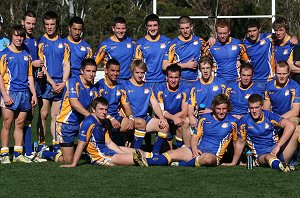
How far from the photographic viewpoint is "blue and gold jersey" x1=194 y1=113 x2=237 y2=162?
9.67 metres

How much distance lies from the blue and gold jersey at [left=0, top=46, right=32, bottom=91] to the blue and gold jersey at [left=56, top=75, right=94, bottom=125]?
61cm

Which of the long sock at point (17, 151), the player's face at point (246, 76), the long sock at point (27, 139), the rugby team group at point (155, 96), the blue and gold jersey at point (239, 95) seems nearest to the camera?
the rugby team group at point (155, 96)

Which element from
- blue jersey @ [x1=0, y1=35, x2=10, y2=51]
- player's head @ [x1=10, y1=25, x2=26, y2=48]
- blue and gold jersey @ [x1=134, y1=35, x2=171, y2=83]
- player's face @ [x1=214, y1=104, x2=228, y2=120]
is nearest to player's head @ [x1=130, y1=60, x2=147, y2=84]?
blue and gold jersey @ [x1=134, y1=35, x2=171, y2=83]

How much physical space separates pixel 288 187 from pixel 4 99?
4072 millimetres

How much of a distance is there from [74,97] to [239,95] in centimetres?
230

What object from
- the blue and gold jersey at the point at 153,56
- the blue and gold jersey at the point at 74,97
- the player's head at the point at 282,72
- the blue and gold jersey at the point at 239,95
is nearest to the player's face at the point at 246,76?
the blue and gold jersey at the point at 239,95

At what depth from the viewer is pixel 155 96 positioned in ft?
35.3

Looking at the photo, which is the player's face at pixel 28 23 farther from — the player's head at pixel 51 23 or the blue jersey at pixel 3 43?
the blue jersey at pixel 3 43

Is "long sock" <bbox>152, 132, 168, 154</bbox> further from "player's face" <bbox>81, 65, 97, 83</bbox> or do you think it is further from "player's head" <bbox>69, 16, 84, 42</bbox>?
"player's head" <bbox>69, 16, 84, 42</bbox>

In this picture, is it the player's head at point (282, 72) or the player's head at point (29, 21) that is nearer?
the player's head at point (282, 72)

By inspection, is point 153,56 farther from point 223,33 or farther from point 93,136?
point 93,136

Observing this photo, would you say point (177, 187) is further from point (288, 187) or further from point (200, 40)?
point (200, 40)

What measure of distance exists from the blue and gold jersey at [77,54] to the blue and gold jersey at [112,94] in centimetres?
74

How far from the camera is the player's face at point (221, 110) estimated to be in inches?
377
